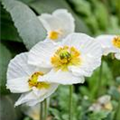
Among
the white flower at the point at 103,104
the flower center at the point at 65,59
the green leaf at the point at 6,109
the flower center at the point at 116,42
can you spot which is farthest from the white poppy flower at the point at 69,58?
the white flower at the point at 103,104

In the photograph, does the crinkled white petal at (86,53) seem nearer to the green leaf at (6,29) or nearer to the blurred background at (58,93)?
the blurred background at (58,93)

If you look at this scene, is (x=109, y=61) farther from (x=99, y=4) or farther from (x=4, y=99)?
(x=4, y=99)

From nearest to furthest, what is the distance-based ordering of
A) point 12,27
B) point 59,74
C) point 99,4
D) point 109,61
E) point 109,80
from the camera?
point 59,74 → point 12,27 → point 109,80 → point 109,61 → point 99,4

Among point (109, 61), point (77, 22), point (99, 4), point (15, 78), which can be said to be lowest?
point (109, 61)

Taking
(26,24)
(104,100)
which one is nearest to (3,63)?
(26,24)

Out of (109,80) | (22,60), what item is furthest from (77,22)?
(22,60)

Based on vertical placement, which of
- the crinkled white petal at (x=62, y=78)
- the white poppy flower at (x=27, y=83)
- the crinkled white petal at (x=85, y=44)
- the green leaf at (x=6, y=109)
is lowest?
the green leaf at (x=6, y=109)
